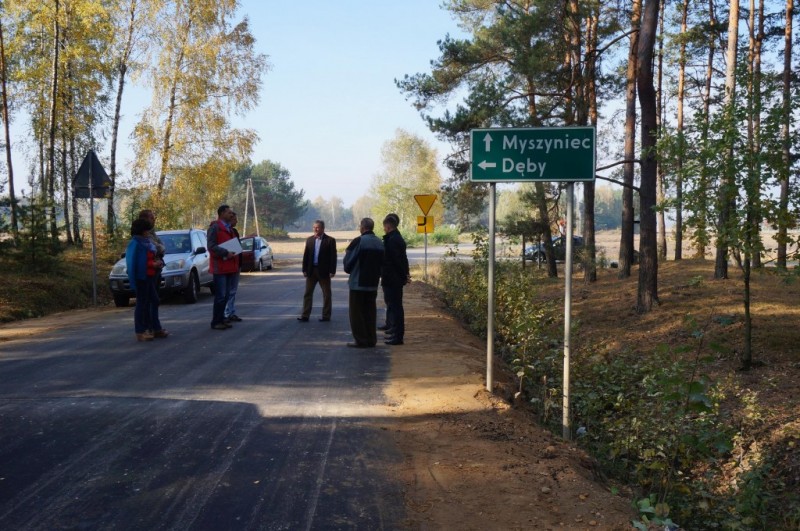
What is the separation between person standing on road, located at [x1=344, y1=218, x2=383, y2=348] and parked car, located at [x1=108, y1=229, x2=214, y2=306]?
22.9ft

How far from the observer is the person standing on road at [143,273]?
1088cm

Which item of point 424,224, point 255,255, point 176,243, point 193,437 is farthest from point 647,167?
point 255,255

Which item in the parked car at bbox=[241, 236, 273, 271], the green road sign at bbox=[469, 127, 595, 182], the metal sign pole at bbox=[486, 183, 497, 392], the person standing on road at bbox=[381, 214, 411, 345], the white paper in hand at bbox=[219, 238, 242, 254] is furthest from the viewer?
the parked car at bbox=[241, 236, 273, 271]

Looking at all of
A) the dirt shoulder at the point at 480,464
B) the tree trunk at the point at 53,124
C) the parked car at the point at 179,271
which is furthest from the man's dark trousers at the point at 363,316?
the tree trunk at the point at 53,124

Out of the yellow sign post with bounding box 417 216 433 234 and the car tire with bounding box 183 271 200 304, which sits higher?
the yellow sign post with bounding box 417 216 433 234

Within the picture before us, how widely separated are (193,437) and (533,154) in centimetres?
387

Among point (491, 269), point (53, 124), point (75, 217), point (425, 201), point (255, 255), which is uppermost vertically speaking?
point (53, 124)

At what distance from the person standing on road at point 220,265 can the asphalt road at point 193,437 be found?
1.33 m

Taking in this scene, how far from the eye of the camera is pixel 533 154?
6.68 metres

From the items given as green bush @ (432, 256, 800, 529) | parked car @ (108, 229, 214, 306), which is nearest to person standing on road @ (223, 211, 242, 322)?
parked car @ (108, 229, 214, 306)

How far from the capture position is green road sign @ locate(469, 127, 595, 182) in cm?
647

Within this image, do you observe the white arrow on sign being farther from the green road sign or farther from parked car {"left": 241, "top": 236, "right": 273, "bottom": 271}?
parked car {"left": 241, "top": 236, "right": 273, "bottom": 271}

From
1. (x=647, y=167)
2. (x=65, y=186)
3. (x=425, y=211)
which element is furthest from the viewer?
(x=65, y=186)

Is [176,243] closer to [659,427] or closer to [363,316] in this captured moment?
[363,316]
